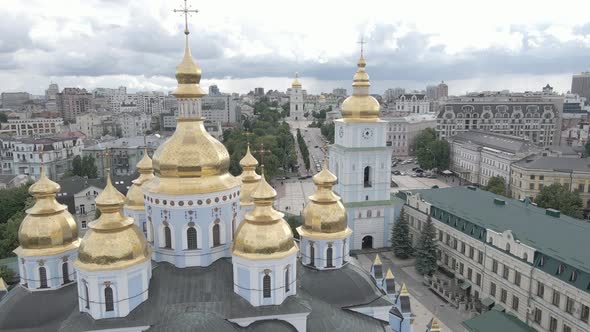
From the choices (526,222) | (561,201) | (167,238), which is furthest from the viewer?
(561,201)

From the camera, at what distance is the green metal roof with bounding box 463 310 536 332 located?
→ 18550 mm

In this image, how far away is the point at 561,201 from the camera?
3503cm

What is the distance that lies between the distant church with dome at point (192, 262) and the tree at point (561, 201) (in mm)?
22920

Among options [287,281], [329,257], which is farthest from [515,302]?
[287,281]

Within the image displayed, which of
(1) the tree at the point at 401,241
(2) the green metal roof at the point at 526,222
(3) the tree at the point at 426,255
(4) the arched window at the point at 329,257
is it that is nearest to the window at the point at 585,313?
(2) the green metal roof at the point at 526,222

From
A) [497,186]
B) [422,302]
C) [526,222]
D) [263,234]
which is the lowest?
[422,302]

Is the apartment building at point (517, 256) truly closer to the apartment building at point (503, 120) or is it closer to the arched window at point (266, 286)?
the arched window at point (266, 286)

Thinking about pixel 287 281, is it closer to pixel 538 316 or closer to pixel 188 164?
pixel 188 164

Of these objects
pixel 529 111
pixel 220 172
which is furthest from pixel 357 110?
pixel 529 111

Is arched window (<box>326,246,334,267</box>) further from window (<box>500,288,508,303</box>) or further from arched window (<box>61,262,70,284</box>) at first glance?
window (<box>500,288,508,303</box>)

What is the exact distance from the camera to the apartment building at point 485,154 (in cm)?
4778

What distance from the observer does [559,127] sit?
7362 centimetres

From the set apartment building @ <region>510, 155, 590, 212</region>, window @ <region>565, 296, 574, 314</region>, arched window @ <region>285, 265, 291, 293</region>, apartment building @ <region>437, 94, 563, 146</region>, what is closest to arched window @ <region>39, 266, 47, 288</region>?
arched window @ <region>285, 265, 291, 293</region>

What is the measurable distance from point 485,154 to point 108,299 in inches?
1881
